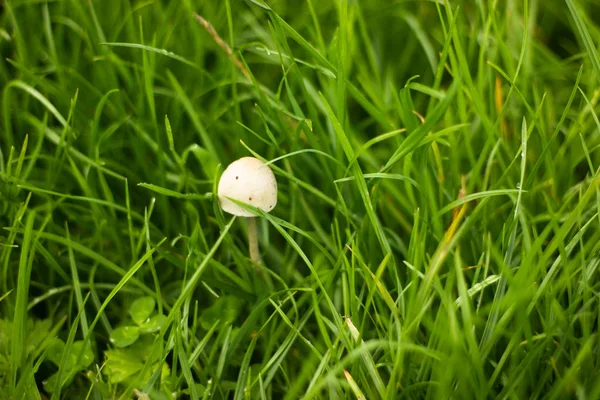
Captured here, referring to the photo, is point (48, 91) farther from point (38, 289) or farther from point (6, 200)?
point (38, 289)

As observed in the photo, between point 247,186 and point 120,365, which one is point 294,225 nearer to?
point 247,186

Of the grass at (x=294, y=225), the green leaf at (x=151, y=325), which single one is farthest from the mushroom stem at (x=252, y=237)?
the green leaf at (x=151, y=325)

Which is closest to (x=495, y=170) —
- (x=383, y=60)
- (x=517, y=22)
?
(x=517, y=22)

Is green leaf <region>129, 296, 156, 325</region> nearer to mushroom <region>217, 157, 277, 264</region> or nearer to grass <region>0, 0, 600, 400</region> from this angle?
grass <region>0, 0, 600, 400</region>

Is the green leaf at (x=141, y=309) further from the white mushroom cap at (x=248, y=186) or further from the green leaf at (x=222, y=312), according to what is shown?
the white mushroom cap at (x=248, y=186)

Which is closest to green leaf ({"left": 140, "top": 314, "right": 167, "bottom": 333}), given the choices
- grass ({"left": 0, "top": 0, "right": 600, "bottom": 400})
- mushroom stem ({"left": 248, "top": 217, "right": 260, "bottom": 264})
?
grass ({"left": 0, "top": 0, "right": 600, "bottom": 400})

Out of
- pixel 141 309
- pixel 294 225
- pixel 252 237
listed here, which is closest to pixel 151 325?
pixel 141 309
